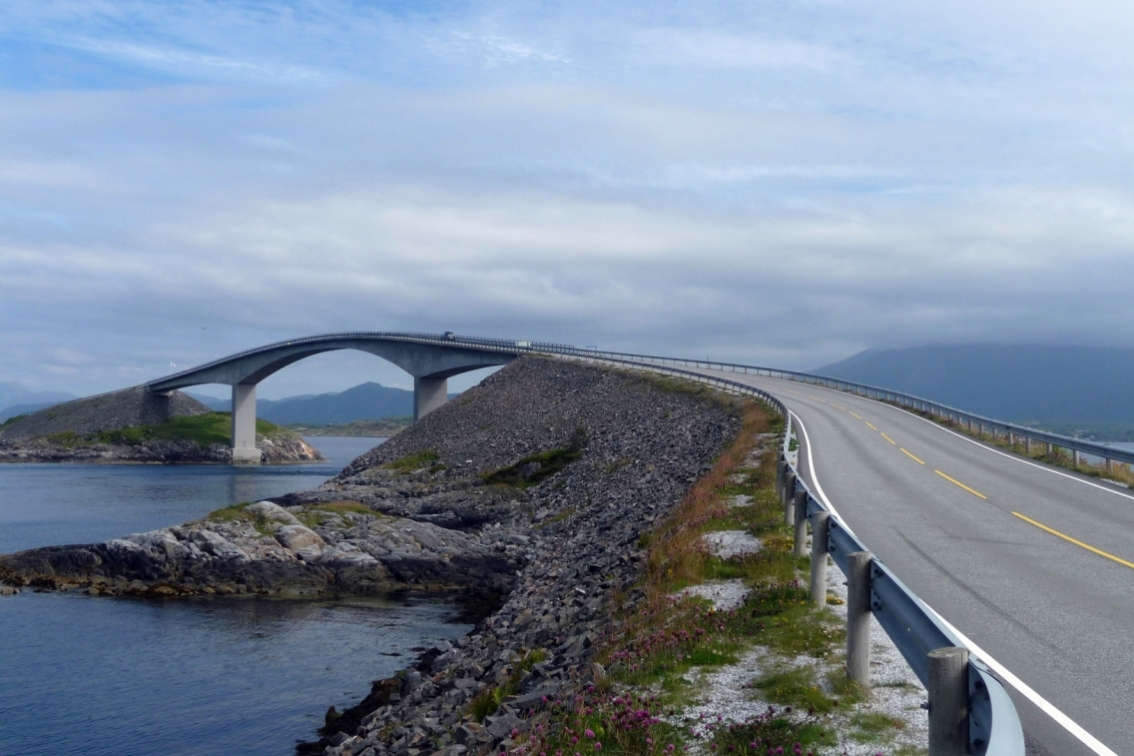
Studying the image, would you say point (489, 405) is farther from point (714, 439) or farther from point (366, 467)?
point (714, 439)

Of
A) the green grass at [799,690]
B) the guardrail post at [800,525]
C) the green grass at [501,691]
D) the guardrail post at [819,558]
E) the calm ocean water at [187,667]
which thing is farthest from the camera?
the calm ocean water at [187,667]

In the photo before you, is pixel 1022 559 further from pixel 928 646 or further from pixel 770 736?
pixel 928 646

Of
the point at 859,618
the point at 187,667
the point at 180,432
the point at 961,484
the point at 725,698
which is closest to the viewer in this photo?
the point at 859,618

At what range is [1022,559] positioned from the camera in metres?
13.6

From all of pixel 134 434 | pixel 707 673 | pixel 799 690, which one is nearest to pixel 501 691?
pixel 707 673

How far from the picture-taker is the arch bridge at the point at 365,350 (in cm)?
8962

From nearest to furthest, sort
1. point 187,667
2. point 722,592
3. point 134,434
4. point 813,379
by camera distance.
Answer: point 722,592, point 187,667, point 813,379, point 134,434

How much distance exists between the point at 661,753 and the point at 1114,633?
18.2 ft

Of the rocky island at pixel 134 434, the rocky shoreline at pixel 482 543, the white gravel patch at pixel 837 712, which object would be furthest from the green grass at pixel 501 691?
the rocky island at pixel 134 434

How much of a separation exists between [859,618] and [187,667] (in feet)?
59.1

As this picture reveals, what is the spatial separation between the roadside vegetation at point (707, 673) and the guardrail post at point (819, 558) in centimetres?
24

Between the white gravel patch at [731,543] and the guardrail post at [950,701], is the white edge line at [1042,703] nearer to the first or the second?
the guardrail post at [950,701]

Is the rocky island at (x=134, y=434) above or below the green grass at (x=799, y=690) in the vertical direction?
below

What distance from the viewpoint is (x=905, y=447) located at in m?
32.4
